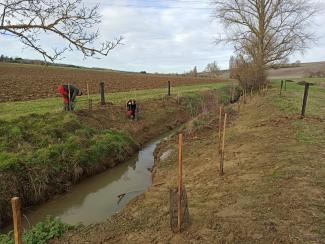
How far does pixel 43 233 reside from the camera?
256 inches

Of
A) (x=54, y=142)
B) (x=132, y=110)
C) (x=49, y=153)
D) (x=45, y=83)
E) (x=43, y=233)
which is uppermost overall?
(x=45, y=83)

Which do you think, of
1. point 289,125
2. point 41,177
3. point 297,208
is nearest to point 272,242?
point 297,208

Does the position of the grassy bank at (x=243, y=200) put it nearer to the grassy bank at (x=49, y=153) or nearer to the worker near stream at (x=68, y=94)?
the grassy bank at (x=49, y=153)

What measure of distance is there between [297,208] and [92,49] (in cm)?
631

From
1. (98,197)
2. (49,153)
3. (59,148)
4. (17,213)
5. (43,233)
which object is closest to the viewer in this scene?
(17,213)

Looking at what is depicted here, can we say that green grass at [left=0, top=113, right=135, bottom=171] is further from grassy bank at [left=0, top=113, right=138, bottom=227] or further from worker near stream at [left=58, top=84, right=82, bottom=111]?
worker near stream at [left=58, top=84, right=82, bottom=111]

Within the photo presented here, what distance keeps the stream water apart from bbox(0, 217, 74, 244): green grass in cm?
171

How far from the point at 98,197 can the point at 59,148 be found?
2.52 meters

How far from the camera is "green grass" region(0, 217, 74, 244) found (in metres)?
6.29

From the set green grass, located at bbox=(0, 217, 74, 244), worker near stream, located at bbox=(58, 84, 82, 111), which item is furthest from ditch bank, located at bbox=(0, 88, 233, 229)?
green grass, located at bbox=(0, 217, 74, 244)

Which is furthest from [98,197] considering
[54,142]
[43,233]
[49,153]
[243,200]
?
[243,200]

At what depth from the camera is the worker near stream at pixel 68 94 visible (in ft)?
48.4

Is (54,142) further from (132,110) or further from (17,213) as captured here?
(17,213)

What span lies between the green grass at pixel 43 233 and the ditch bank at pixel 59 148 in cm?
241
